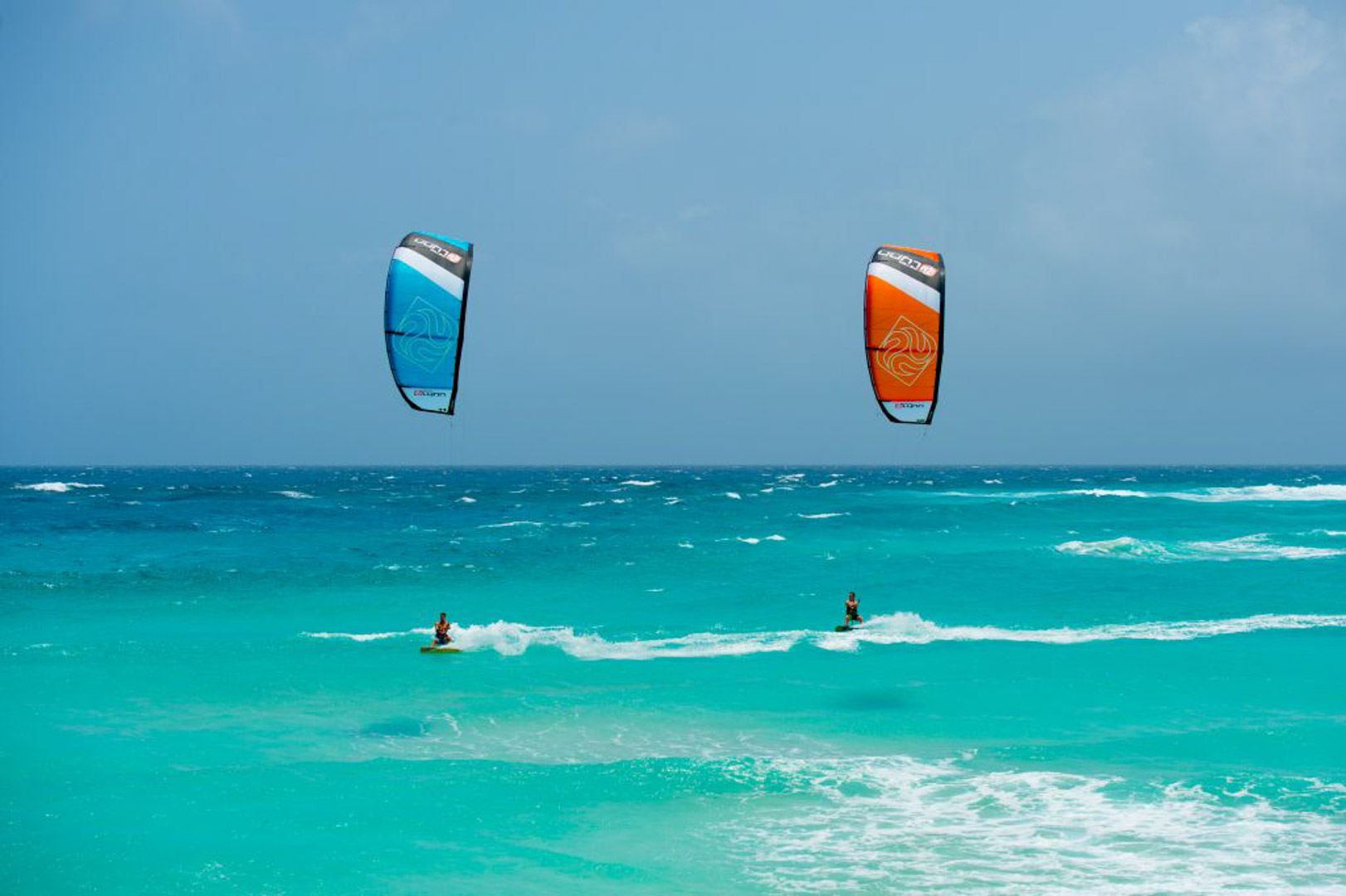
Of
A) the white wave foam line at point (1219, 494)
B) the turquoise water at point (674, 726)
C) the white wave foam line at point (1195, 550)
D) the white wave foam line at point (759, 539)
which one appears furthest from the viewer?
the white wave foam line at point (1219, 494)

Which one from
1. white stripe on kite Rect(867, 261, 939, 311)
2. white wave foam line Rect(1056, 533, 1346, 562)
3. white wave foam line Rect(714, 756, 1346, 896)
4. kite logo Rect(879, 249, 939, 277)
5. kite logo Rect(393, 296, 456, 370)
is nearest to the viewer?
white wave foam line Rect(714, 756, 1346, 896)

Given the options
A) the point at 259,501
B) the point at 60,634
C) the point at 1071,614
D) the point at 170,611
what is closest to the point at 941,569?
the point at 1071,614

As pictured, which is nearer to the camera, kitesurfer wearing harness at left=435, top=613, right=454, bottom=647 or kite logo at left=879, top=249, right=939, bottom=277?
kite logo at left=879, top=249, right=939, bottom=277

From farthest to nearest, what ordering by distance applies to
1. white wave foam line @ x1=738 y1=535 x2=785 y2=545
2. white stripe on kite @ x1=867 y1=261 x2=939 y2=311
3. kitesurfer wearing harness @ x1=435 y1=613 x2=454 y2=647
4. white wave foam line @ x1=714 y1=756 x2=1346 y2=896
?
white wave foam line @ x1=738 y1=535 x2=785 y2=545 < kitesurfer wearing harness @ x1=435 y1=613 x2=454 y2=647 < white stripe on kite @ x1=867 y1=261 x2=939 y2=311 < white wave foam line @ x1=714 y1=756 x2=1346 y2=896

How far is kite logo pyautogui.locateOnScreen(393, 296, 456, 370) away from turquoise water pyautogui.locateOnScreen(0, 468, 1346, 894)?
19.3ft

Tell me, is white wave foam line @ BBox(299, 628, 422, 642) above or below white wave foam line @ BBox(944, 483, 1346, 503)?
below

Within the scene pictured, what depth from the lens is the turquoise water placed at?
38.0 ft

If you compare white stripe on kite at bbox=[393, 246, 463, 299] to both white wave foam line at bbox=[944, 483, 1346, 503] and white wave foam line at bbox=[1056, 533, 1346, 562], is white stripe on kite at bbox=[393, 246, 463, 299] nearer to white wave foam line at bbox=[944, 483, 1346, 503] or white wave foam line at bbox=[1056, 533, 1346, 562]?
white wave foam line at bbox=[1056, 533, 1346, 562]

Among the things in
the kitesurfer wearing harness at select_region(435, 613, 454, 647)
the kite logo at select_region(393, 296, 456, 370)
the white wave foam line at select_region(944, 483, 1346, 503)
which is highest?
the kite logo at select_region(393, 296, 456, 370)

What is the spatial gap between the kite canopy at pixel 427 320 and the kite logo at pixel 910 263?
258 inches

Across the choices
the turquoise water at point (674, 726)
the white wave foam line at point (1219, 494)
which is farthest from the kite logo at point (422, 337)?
the white wave foam line at point (1219, 494)

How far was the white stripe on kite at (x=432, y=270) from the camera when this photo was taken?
14.1 metres

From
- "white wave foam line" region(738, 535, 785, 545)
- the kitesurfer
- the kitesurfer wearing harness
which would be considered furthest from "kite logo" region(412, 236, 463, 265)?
"white wave foam line" region(738, 535, 785, 545)

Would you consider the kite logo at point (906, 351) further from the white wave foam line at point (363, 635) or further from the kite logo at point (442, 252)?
the white wave foam line at point (363, 635)
